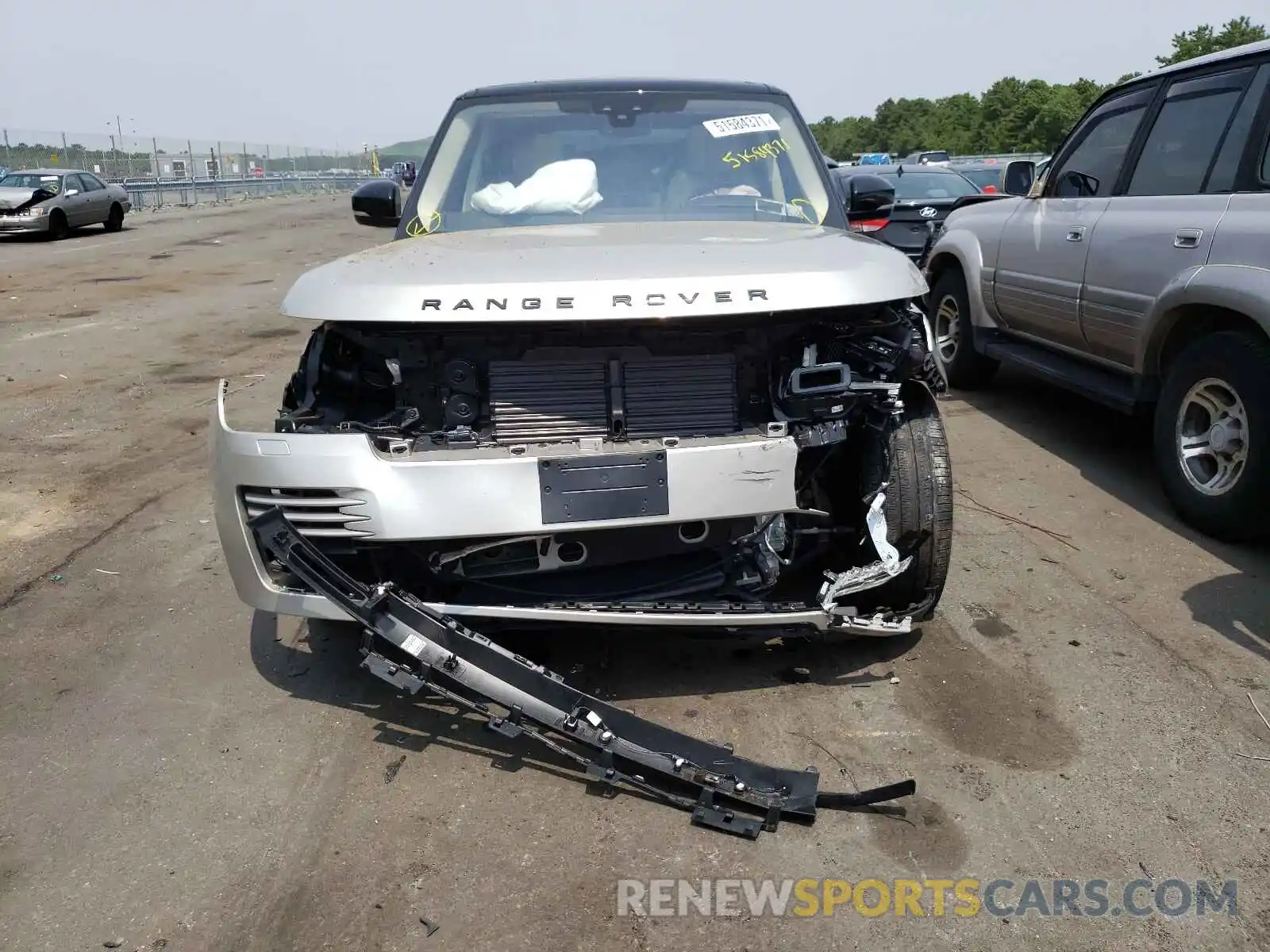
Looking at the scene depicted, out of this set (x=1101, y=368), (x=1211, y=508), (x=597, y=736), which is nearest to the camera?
(x=597, y=736)

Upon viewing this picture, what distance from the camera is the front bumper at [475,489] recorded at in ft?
8.65

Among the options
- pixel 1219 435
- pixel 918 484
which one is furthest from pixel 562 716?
pixel 1219 435

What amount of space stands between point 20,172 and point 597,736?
910 inches

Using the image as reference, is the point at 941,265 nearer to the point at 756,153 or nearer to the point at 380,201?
the point at 756,153

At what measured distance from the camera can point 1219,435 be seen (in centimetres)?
426

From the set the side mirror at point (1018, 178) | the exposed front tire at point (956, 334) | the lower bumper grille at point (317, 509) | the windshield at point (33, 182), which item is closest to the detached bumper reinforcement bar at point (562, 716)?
the lower bumper grille at point (317, 509)

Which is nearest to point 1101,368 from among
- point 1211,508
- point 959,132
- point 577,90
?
point 1211,508

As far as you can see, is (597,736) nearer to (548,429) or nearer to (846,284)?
(548,429)

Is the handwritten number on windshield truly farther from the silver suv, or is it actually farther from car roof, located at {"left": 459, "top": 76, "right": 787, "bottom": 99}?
the silver suv

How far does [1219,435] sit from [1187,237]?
0.89 metres

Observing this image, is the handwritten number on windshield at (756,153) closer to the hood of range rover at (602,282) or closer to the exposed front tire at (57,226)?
the hood of range rover at (602,282)

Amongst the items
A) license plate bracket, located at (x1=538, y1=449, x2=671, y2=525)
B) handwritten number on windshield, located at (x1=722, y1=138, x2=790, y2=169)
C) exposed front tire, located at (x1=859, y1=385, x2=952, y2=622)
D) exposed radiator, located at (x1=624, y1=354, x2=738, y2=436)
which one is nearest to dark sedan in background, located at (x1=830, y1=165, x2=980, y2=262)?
handwritten number on windshield, located at (x1=722, y1=138, x2=790, y2=169)

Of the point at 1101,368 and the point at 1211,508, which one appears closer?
A: the point at 1211,508

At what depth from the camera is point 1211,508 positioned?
4262mm
